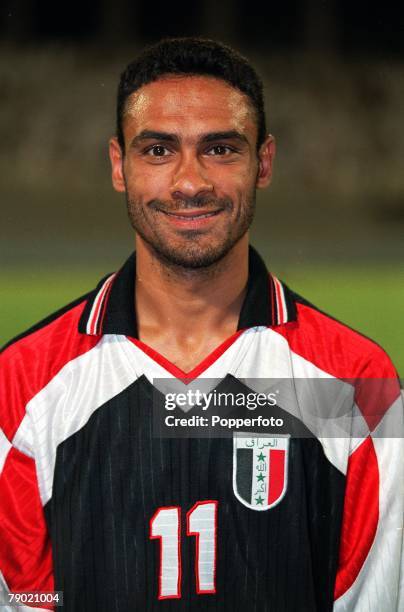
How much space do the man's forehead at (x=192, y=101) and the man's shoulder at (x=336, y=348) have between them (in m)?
0.30

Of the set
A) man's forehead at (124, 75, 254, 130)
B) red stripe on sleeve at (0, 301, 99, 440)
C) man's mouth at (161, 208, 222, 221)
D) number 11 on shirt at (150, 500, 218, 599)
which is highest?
man's forehead at (124, 75, 254, 130)

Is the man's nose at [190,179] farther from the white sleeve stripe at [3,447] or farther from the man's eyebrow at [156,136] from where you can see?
the white sleeve stripe at [3,447]

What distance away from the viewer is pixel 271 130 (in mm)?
1351

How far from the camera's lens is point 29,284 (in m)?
1.24

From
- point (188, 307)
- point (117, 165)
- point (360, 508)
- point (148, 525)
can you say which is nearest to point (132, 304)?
point (188, 307)

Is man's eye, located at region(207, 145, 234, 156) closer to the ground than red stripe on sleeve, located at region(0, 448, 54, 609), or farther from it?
farther from it

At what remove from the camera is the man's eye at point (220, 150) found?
953mm

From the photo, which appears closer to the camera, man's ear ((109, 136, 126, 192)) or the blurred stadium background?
man's ear ((109, 136, 126, 192))

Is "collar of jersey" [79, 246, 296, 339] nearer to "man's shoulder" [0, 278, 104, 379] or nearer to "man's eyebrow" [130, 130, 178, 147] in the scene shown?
"man's shoulder" [0, 278, 104, 379]

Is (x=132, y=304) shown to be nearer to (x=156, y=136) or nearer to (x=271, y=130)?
(x=156, y=136)

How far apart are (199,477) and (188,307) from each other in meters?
0.25

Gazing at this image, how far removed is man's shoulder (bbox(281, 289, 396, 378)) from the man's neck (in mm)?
97

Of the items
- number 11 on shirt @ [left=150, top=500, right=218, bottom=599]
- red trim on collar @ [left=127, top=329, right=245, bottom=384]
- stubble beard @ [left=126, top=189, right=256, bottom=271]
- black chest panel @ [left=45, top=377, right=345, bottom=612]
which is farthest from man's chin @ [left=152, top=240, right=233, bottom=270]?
number 11 on shirt @ [left=150, top=500, right=218, bottom=599]

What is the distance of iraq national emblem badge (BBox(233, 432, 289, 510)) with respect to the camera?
0.98m
